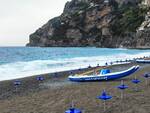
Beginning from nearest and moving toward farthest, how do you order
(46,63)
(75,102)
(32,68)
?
(75,102) < (32,68) < (46,63)

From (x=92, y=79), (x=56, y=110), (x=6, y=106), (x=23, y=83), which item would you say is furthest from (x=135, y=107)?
(x=23, y=83)

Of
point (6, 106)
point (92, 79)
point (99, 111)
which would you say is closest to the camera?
point (99, 111)

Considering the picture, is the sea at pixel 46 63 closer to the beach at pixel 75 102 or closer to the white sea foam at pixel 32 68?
the white sea foam at pixel 32 68

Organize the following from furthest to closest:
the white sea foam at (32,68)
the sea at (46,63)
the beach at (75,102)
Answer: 1. the sea at (46,63)
2. the white sea foam at (32,68)
3. the beach at (75,102)

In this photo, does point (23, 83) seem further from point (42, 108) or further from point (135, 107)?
point (135, 107)

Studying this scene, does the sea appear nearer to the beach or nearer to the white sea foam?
the white sea foam

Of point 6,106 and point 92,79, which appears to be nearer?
point 6,106

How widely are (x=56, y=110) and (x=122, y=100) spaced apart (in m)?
4.08

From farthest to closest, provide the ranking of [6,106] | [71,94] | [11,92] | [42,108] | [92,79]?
[92,79] → [11,92] → [71,94] → [6,106] → [42,108]

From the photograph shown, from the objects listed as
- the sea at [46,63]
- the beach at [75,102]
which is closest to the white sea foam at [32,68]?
the sea at [46,63]

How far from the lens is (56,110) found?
19078 mm

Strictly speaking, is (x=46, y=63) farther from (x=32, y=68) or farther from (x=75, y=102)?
(x=75, y=102)

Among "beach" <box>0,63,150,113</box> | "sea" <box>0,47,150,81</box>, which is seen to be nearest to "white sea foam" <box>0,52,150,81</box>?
"sea" <box>0,47,150,81</box>

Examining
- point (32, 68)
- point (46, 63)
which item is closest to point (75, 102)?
point (32, 68)
